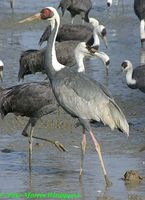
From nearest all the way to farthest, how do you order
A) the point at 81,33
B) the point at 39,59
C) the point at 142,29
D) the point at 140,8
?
the point at 39,59 < the point at 81,33 < the point at 142,29 < the point at 140,8

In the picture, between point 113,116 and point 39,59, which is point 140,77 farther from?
point 113,116

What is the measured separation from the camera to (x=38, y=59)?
1343 centimetres

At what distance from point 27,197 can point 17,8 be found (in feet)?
49.2

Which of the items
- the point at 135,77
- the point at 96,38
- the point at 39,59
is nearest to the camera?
Result: the point at 39,59

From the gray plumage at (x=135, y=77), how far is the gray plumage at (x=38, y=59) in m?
0.98

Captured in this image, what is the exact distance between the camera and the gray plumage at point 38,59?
13.4 m

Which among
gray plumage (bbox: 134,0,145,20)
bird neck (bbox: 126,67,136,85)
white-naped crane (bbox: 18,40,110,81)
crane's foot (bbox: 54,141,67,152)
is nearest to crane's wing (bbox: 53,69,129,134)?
crane's foot (bbox: 54,141,67,152)

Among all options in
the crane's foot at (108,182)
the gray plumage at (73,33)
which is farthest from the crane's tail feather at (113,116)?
the gray plumage at (73,33)

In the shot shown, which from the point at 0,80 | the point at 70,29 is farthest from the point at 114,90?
the point at 70,29

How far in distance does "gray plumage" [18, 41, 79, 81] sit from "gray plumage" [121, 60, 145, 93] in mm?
981

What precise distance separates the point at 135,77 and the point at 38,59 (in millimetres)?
1637

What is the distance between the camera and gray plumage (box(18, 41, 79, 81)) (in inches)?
529

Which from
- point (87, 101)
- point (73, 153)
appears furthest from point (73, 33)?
point (87, 101)

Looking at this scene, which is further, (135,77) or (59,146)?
(135,77)
